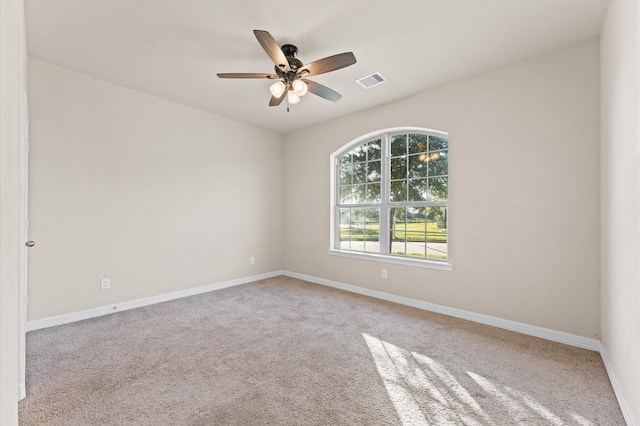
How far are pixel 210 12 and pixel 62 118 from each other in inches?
82.6

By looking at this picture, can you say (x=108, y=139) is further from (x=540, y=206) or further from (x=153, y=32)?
(x=540, y=206)

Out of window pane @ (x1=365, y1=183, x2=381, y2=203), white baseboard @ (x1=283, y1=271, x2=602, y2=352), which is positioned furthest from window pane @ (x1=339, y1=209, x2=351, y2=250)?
white baseboard @ (x1=283, y1=271, x2=602, y2=352)

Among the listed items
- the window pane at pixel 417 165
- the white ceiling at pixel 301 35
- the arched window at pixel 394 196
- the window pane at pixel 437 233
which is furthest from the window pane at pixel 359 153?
the window pane at pixel 437 233

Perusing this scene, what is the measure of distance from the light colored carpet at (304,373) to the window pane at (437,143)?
199 cm

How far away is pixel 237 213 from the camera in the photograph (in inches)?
183

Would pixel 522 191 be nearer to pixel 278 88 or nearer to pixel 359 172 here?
pixel 359 172

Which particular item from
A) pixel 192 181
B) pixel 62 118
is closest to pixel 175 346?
pixel 192 181

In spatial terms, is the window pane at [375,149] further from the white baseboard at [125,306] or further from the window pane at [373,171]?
the white baseboard at [125,306]

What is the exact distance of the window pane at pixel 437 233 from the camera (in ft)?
11.4

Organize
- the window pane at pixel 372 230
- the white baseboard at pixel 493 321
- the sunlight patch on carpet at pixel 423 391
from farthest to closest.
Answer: the window pane at pixel 372 230
the white baseboard at pixel 493 321
the sunlight patch on carpet at pixel 423 391

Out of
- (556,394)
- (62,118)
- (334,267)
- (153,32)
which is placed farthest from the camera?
(334,267)

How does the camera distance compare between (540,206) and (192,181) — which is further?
(192,181)

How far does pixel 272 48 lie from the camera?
7.16 feet

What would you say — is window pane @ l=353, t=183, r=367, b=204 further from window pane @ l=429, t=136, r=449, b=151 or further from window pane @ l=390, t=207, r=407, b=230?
window pane @ l=429, t=136, r=449, b=151
